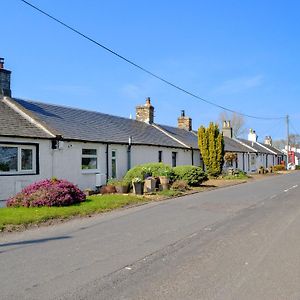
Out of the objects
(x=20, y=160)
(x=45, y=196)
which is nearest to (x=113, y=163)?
(x=20, y=160)

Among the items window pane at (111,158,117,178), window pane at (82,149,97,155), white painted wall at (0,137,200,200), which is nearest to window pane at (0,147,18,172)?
white painted wall at (0,137,200,200)

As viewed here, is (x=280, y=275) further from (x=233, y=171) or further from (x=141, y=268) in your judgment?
(x=233, y=171)

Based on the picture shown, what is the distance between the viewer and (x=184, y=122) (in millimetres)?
49969

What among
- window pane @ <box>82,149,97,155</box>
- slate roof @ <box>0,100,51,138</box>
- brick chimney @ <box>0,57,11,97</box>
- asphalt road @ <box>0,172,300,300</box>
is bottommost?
asphalt road @ <box>0,172,300,300</box>

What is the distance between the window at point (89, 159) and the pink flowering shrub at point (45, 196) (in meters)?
6.95

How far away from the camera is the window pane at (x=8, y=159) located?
1861cm

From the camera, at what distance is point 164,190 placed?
76.6ft

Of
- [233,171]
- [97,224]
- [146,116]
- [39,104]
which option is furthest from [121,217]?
[233,171]

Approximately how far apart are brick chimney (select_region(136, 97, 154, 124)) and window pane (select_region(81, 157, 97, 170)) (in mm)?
15346

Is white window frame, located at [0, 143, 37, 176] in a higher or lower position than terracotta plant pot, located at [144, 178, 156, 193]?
higher

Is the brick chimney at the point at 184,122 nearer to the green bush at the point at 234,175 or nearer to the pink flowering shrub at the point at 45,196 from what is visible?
the green bush at the point at 234,175

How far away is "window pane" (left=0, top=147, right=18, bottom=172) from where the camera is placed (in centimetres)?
1861

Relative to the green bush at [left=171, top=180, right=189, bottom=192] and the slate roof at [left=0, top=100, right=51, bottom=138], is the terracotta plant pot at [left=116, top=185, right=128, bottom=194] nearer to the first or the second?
the green bush at [left=171, top=180, right=189, bottom=192]

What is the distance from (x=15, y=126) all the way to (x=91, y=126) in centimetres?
746
